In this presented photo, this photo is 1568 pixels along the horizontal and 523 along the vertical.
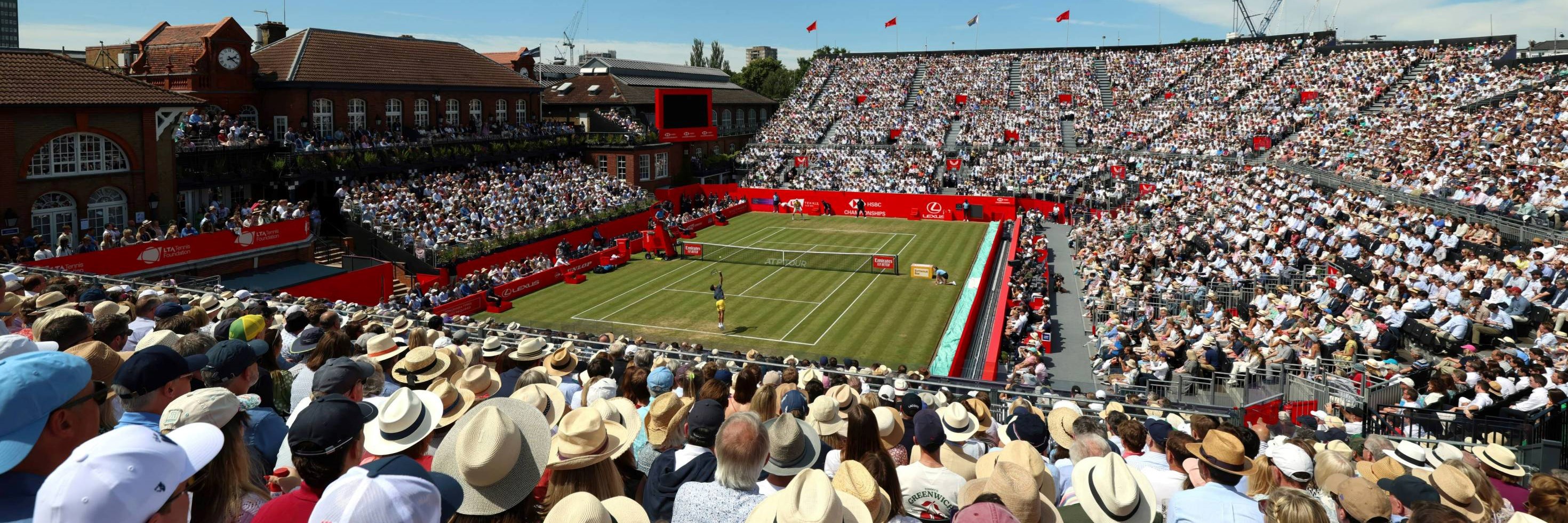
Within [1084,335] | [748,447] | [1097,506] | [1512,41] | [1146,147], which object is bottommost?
[1084,335]

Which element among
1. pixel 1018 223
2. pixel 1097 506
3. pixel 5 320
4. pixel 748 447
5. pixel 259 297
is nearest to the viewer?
pixel 748 447

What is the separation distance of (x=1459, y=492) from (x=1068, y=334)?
20.9 m

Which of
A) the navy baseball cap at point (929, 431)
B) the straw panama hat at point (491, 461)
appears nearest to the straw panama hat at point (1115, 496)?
the navy baseball cap at point (929, 431)

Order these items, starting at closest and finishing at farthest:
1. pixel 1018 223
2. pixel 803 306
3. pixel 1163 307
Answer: pixel 1163 307 < pixel 803 306 < pixel 1018 223

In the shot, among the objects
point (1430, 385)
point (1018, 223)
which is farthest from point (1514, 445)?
point (1018, 223)

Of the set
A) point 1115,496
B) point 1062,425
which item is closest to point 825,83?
point 1062,425

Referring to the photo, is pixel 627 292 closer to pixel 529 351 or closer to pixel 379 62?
pixel 379 62

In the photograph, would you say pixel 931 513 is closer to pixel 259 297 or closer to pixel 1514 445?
pixel 1514 445

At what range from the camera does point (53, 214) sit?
26.4 m

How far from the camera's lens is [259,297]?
17.6 m

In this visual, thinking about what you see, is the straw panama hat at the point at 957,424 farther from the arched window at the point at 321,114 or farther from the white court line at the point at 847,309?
the arched window at the point at 321,114

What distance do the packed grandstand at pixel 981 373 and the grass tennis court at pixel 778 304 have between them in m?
1.39

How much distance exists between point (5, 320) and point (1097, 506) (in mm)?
10041

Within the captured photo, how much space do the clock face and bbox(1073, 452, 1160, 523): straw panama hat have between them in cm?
3901
